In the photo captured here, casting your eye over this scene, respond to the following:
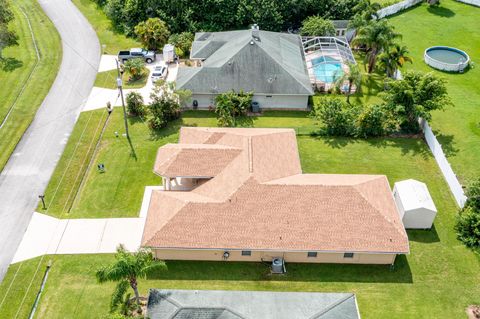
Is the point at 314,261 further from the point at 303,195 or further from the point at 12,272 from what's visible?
the point at 12,272

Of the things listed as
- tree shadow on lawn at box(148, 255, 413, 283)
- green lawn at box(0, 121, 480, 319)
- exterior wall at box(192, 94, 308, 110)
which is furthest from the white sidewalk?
exterior wall at box(192, 94, 308, 110)

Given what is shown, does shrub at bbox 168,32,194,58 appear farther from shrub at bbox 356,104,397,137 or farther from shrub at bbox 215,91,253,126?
shrub at bbox 356,104,397,137

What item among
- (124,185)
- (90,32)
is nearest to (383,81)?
(124,185)

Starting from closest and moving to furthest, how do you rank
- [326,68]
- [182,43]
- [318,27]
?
[326,68]
[182,43]
[318,27]

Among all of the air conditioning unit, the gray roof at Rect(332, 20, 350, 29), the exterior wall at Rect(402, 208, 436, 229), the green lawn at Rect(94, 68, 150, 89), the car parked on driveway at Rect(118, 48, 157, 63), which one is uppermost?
the gray roof at Rect(332, 20, 350, 29)

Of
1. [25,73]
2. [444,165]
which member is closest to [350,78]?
[444,165]

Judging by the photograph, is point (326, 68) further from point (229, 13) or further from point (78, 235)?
point (78, 235)

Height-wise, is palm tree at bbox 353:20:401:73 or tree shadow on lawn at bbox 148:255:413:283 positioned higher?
palm tree at bbox 353:20:401:73
